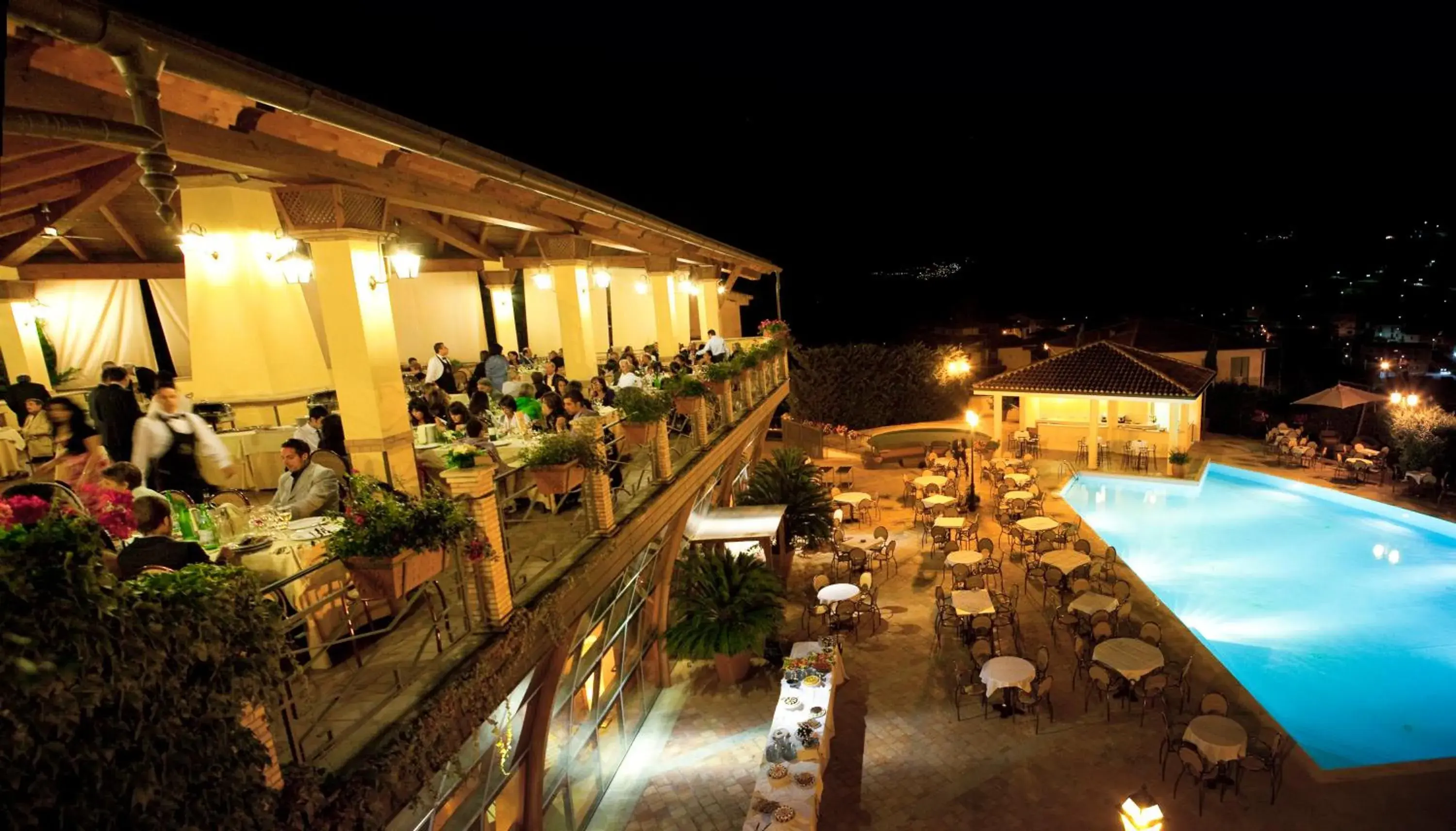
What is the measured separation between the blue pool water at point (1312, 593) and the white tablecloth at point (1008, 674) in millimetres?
4285

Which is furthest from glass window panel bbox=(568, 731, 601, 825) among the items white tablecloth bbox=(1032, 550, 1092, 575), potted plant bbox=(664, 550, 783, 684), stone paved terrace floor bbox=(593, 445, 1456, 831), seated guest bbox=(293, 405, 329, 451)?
white tablecloth bbox=(1032, 550, 1092, 575)

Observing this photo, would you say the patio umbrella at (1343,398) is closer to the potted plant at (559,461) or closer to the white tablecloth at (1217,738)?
the white tablecloth at (1217,738)

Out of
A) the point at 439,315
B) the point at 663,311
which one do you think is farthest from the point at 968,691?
the point at 439,315

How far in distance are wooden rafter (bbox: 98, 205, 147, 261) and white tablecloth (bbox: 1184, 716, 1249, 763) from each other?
1717cm

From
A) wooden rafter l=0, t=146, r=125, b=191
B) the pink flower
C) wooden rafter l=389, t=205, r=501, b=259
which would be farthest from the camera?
wooden rafter l=389, t=205, r=501, b=259

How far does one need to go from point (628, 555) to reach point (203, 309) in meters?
5.62

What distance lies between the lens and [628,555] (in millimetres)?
9367

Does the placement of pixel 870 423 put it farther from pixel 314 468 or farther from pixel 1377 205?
pixel 1377 205

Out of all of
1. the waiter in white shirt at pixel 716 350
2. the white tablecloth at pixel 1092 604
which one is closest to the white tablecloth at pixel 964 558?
the white tablecloth at pixel 1092 604

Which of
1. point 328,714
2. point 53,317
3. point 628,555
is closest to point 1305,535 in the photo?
point 628,555

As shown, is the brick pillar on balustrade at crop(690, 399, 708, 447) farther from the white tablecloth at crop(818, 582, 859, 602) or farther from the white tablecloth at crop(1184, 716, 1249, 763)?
the white tablecloth at crop(1184, 716, 1249, 763)

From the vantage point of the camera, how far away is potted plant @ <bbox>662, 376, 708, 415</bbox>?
457 inches

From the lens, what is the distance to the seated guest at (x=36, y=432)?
30.0 feet

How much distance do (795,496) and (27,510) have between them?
17.2 metres
